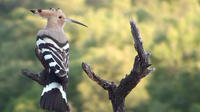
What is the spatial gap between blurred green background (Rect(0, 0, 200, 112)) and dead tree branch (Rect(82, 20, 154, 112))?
A: 2367cm

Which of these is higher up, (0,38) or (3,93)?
(0,38)

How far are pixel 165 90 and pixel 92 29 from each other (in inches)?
540

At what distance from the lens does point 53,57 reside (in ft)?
24.1

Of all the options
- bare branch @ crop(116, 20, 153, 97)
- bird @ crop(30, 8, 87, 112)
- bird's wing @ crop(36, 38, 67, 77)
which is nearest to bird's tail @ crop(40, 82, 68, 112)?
bird @ crop(30, 8, 87, 112)

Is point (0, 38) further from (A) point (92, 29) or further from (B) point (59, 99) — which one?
(B) point (59, 99)

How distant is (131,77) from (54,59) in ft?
3.97

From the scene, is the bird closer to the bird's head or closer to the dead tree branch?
the bird's head

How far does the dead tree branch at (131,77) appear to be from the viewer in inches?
240

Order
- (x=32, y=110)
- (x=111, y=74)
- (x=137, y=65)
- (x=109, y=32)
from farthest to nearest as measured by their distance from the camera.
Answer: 1. (x=109, y=32)
2. (x=32, y=110)
3. (x=111, y=74)
4. (x=137, y=65)

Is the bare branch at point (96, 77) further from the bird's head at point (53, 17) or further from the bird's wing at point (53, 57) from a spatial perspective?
the bird's head at point (53, 17)

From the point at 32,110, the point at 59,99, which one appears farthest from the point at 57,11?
the point at 32,110

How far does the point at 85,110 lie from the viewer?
36.1 m

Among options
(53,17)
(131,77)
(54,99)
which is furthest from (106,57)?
(131,77)

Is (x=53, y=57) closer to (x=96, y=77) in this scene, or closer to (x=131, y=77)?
(x=96, y=77)
